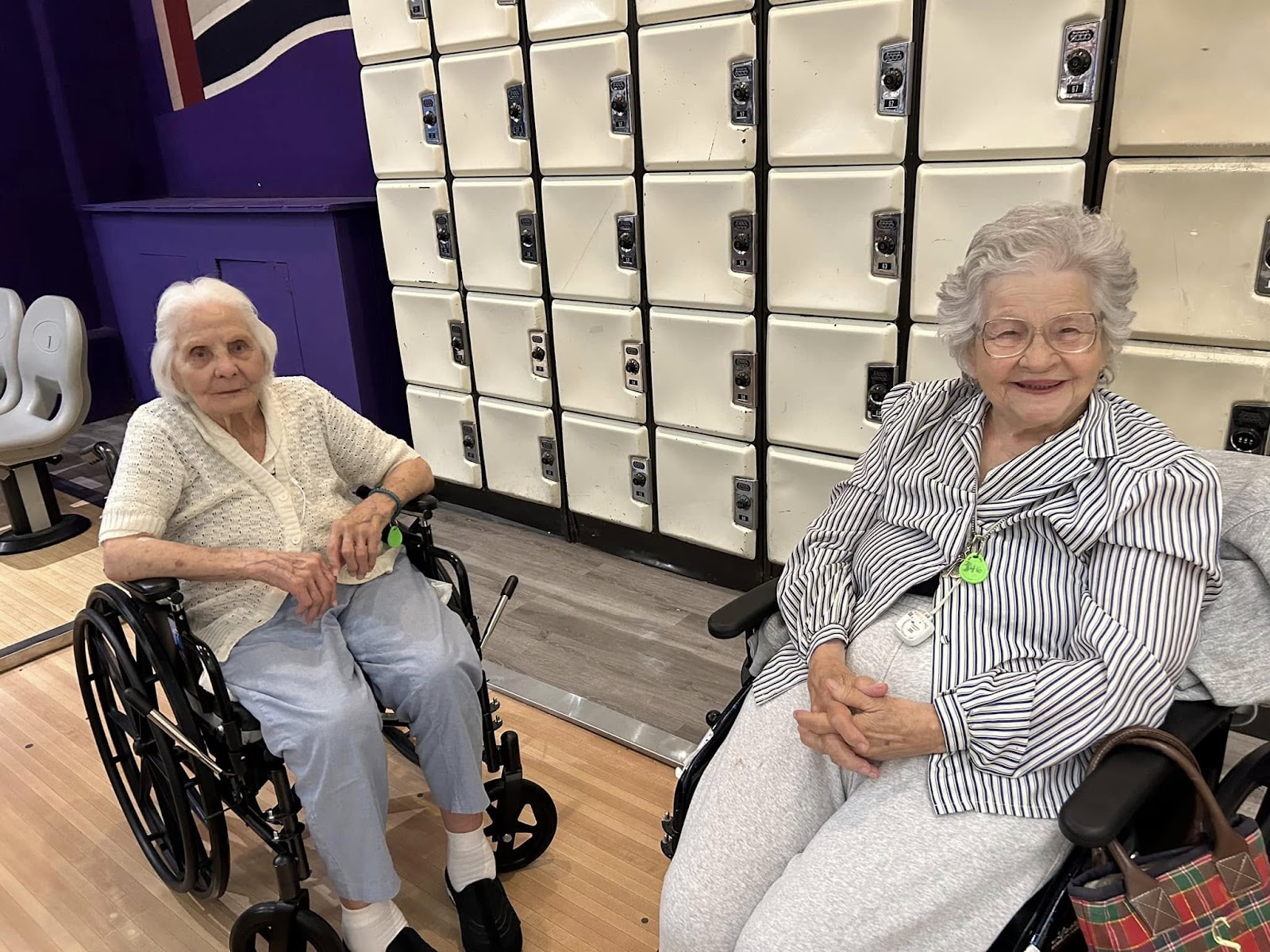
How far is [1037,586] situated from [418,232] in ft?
8.40

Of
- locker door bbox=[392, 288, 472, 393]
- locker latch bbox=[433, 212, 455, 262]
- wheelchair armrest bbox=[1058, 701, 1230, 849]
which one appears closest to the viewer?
wheelchair armrest bbox=[1058, 701, 1230, 849]

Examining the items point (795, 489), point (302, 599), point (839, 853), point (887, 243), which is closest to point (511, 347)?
point (795, 489)

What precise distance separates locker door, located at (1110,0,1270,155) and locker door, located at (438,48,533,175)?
5.39 feet

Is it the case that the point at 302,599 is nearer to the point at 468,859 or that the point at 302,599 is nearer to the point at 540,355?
the point at 468,859

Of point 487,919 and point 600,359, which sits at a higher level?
point 600,359

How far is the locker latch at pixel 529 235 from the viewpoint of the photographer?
2871mm

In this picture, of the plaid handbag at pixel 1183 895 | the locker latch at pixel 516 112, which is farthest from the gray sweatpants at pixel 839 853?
the locker latch at pixel 516 112

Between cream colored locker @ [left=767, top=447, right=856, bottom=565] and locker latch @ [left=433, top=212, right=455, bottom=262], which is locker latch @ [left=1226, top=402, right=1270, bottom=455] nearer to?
cream colored locker @ [left=767, top=447, right=856, bottom=565]

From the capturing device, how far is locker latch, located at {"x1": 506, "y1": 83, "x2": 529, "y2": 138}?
2.74m

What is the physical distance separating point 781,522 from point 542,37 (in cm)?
157

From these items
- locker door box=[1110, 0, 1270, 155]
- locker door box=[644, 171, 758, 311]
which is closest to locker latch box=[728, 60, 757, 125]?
locker door box=[644, 171, 758, 311]

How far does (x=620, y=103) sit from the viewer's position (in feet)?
8.28

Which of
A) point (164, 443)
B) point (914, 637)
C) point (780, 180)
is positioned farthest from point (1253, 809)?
→ point (164, 443)

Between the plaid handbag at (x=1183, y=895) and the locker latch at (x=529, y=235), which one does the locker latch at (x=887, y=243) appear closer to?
the locker latch at (x=529, y=235)
